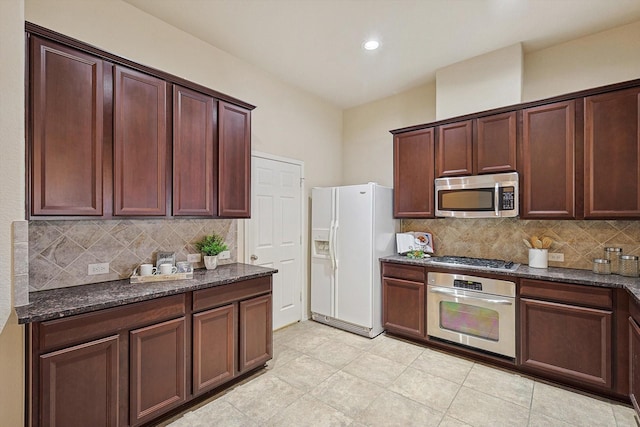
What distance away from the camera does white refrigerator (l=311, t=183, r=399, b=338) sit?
353 cm

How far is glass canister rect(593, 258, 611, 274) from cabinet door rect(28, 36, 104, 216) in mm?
4016

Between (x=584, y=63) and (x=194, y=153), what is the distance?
379 cm

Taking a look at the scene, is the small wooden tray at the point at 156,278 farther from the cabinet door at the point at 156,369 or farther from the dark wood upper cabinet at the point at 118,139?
the dark wood upper cabinet at the point at 118,139

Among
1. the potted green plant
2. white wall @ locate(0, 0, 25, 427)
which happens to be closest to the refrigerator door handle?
the potted green plant

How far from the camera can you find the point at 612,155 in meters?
2.48

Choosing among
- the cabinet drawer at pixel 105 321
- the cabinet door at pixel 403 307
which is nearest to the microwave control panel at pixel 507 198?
the cabinet door at pixel 403 307

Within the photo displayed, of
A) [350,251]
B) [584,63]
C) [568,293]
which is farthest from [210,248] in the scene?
[584,63]

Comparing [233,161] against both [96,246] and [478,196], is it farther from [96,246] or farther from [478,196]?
[478,196]

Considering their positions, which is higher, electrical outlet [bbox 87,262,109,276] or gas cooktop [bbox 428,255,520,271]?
electrical outlet [bbox 87,262,109,276]

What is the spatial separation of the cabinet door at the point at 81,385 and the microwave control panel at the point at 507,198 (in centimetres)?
337

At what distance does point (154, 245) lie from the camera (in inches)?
102

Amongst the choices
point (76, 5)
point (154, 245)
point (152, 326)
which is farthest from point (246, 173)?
point (76, 5)

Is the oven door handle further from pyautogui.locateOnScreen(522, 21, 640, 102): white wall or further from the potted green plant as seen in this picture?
the potted green plant

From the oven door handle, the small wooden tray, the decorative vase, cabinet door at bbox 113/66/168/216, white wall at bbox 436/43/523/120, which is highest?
white wall at bbox 436/43/523/120
